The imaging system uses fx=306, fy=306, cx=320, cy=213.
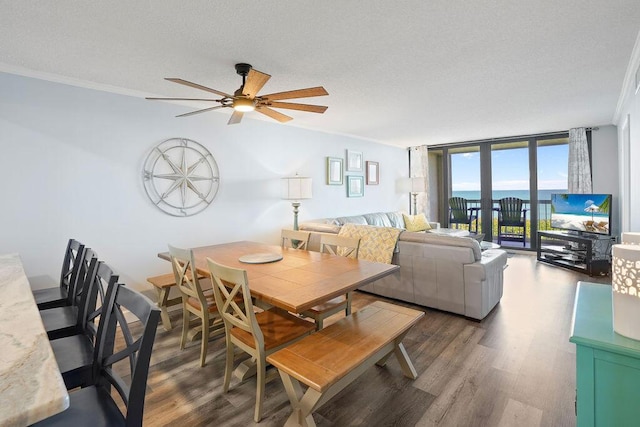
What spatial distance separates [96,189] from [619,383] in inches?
148

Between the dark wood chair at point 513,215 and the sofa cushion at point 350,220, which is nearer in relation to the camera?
the sofa cushion at point 350,220

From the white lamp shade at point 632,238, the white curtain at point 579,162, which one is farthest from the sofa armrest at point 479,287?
the white curtain at point 579,162

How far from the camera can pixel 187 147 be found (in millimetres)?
3533

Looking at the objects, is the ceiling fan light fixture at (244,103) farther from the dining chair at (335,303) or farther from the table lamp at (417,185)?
the table lamp at (417,185)

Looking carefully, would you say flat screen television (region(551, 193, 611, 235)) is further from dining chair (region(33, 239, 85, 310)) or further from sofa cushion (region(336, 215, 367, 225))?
dining chair (region(33, 239, 85, 310))

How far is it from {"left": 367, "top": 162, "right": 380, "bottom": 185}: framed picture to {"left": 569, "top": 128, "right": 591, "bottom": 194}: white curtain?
134 inches

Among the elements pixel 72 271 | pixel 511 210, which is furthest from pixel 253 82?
pixel 511 210

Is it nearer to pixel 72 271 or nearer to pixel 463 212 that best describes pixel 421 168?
pixel 463 212

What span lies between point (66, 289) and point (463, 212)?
22.9ft

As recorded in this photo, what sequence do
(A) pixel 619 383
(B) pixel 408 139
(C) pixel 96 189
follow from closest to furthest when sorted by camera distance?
1. (A) pixel 619 383
2. (C) pixel 96 189
3. (B) pixel 408 139

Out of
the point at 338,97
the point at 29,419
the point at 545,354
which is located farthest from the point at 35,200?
the point at 545,354

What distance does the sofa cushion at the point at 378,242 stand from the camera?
3416 mm

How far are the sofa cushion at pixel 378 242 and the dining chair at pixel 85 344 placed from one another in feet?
8.39

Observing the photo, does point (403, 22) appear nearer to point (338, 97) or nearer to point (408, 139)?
point (338, 97)
